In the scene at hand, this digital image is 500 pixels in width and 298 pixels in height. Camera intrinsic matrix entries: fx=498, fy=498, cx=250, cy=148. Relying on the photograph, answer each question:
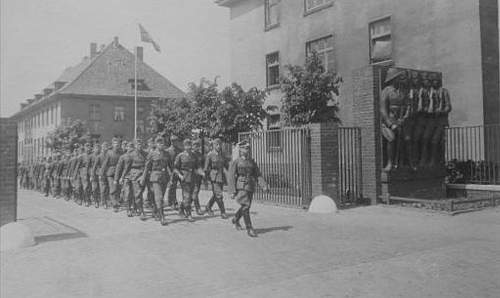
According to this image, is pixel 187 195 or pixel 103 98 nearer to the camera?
pixel 187 195

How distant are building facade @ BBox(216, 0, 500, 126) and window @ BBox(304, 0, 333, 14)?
5cm

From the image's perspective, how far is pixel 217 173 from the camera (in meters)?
11.7

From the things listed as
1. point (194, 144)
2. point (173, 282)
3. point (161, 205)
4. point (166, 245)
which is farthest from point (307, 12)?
point (173, 282)

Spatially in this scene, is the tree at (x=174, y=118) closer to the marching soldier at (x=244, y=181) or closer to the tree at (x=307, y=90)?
the tree at (x=307, y=90)

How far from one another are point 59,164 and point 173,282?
15647 mm

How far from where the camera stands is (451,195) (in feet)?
48.7

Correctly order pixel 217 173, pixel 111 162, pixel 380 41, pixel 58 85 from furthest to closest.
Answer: pixel 58 85, pixel 380 41, pixel 111 162, pixel 217 173

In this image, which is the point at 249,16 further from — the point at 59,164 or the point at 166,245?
the point at 166,245

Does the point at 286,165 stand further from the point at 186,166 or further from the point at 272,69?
the point at 272,69

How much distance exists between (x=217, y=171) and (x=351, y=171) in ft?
12.9

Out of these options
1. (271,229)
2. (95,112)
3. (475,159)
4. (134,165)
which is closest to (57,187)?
(134,165)

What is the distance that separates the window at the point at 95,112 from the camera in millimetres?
46844

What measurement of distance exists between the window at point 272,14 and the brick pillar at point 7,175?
18.8 m

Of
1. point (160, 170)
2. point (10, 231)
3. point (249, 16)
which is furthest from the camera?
point (249, 16)
